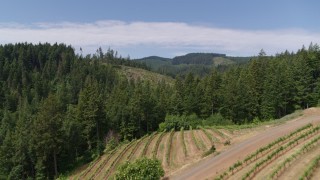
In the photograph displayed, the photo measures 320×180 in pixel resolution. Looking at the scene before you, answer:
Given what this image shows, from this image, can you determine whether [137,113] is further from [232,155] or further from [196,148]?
[232,155]

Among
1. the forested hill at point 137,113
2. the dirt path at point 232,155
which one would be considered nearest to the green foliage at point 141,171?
the dirt path at point 232,155

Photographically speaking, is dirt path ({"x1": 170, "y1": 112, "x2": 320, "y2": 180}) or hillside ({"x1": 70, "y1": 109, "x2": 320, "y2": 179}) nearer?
dirt path ({"x1": 170, "y1": 112, "x2": 320, "y2": 180})

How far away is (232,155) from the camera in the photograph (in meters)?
34.4

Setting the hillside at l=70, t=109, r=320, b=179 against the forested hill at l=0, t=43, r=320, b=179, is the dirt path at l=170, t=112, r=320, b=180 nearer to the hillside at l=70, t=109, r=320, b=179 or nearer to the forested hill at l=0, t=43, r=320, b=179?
the hillside at l=70, t=109, r=320, b=179

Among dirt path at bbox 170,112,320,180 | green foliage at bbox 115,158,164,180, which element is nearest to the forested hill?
dirt path at bbox 170,112,320,180

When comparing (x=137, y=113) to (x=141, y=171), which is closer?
(x=141, y=171)

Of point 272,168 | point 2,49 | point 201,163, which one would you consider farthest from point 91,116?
point 2,49

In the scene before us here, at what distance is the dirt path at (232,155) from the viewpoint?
31.0 meters

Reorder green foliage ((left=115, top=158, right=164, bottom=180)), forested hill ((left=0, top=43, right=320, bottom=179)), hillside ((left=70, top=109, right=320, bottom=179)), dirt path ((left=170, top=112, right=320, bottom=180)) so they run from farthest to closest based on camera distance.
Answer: forested hill ((left=0, top=43, right=320, bottom=179)), hillside ((left=70, top=109, right=320, bottom=179)), dirt path ((left=170, top=112, right=320, bottom=180)), green foliage ((left=115, top=158, right=164, bottom=180))

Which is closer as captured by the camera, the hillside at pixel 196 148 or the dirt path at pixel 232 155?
the dirt path at pixel 232 155

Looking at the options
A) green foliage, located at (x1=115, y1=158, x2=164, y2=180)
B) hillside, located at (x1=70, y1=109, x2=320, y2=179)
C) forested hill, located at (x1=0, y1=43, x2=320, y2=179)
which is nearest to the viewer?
green foliage, located at (x1=115, y1=158, x2=164, y2=180)

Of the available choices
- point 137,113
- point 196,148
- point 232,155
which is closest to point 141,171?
point 232,155

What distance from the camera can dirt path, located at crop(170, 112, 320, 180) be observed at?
3105cm

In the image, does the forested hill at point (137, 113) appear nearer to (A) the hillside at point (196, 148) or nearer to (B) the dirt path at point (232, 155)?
(A) the hillside at point (196, 148)
